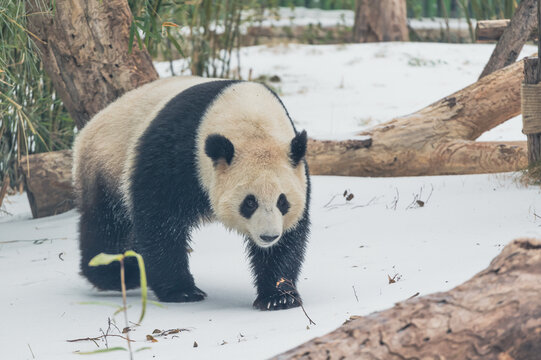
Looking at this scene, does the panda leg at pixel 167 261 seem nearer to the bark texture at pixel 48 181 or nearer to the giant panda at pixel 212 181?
the giant panda at pixel 212 181

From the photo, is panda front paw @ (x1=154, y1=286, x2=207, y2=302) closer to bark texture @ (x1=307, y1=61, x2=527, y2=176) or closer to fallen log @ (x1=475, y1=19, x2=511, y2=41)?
bark texture @ (x1=307, y1=61, x2=527, y2=176)

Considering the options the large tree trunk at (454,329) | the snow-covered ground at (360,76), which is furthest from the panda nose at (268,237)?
the snow-covered ground at (360,76)

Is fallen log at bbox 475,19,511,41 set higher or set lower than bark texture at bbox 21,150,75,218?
higher

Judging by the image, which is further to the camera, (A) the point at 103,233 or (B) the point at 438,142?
(B) the point at 438,142

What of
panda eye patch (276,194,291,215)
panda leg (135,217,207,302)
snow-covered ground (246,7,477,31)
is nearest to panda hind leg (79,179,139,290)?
panda leg (135,217,207,302)

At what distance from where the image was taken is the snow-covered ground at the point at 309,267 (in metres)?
2.84

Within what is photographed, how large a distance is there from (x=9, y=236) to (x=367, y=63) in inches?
228

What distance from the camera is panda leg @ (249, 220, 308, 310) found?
3461mm

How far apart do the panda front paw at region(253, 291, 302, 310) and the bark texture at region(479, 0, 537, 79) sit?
3.30 metres

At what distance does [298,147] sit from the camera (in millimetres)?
3326

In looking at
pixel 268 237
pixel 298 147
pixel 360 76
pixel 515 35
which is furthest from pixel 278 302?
pixel 360 76

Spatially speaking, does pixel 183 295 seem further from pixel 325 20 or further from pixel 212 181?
pixel 325 20

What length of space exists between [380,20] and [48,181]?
22.3ft

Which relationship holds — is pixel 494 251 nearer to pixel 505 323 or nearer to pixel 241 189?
pixel 241 189
